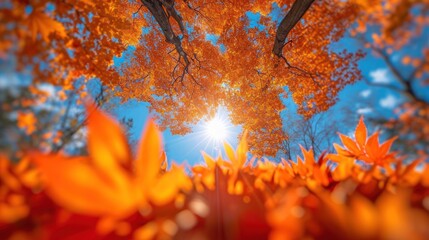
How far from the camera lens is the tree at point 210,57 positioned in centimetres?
184

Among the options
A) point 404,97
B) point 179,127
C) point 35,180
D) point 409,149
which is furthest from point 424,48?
point 179,127

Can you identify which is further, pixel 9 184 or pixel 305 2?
pixel 305 2

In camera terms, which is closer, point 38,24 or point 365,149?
point 365,149

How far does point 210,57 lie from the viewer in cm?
984

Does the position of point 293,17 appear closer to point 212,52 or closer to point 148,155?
point 148,155

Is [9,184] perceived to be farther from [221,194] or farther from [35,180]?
[221,194]

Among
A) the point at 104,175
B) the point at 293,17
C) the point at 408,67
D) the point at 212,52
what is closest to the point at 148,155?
the point at 104,175

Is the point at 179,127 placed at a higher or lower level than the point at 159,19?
higher

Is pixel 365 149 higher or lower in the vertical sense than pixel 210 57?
lower

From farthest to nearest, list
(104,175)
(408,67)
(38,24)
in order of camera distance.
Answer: (38,24), (408,67), (104,175)

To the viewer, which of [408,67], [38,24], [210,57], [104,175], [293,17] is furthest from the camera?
[210,57]

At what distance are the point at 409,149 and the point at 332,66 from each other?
18.1 feet

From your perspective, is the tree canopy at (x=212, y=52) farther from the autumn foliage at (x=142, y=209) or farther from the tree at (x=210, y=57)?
the autumn foliage at (x=142, y=209)

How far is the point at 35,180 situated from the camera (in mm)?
294
